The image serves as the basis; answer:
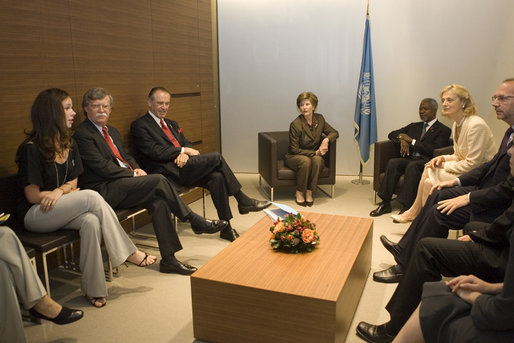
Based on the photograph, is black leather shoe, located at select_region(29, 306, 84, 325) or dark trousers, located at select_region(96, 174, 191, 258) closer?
black leather shoe, located at select_region(29, 306, 84, 325)

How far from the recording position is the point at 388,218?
5188mm

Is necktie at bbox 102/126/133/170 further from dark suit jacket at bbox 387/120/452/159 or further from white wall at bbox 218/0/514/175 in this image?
white wall at bbox 218/0/514/175

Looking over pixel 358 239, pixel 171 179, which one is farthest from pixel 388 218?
pixel 171 179

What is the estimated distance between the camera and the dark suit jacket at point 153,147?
4629 millimetres

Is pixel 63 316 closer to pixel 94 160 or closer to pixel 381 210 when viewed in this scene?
pixel 94 160

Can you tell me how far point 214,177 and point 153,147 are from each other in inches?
26.6

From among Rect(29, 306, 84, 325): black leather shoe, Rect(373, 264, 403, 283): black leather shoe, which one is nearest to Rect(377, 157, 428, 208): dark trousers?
Rect(373, 264, 403, 283): black leather shoe

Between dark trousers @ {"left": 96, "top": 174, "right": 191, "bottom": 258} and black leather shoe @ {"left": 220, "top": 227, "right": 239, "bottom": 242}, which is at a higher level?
dark trousers @ {"left": 96, "top": 174, "right": 191, "bottom": 258}

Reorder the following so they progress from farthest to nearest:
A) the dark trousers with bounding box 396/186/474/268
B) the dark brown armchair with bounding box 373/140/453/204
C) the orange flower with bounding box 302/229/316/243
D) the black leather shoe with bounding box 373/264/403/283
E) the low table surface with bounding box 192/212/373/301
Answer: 1. the dark brown armchair with bounding box 373/140/453/204
2. the black leather shoe with bounding box 373/264/403/283
3. the dark trousers with bounding box 396/186/474/268
4. the orange flower with bounding box 302/229/316/243
5. the low table surface with bounding box 192/212/373/301

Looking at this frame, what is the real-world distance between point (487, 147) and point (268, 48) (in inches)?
154

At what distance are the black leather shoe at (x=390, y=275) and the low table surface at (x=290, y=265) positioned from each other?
14.7 inches

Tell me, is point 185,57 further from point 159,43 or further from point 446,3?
point 446,3

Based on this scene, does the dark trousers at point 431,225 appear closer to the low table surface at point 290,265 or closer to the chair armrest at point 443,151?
the low table surface at point 290,265

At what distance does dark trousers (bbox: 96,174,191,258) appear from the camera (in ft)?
12.5
